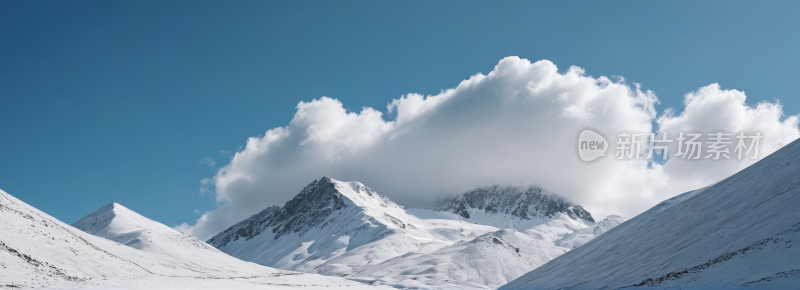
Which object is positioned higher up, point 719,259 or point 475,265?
point 475,265

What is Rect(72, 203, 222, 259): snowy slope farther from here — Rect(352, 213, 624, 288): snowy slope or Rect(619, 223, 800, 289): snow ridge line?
Rect(619, 223, 800, 289): snow ridge line

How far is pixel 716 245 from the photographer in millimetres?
44250

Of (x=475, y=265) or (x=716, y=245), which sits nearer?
(x=716, y=245)

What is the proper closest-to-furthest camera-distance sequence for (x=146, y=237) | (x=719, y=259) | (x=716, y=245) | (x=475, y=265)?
(x=719, y=259) → (x=716, y=245) → (x=146, y=237) → (x=475, y=265)

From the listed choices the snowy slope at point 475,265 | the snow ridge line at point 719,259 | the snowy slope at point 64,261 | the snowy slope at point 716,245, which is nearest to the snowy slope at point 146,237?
the snowy slope at point 64,261

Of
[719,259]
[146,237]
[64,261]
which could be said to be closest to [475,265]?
[146,237]

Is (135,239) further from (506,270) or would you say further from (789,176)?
(789,176)

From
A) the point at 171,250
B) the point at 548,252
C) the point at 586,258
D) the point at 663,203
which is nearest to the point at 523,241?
the point at 548,252

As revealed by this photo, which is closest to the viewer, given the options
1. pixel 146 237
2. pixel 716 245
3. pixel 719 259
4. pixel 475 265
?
pixel 719 259

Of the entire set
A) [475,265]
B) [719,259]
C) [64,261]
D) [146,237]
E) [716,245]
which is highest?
[146,237]

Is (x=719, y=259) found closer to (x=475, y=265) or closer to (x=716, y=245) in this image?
(x=716, y=245)

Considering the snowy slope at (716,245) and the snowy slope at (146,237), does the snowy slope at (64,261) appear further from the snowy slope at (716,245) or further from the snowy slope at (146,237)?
the snowy slope at (716,245)

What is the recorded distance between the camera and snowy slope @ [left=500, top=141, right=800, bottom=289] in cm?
3425

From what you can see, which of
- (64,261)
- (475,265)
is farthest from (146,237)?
(475,265)
